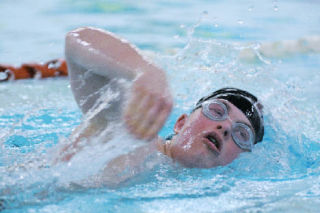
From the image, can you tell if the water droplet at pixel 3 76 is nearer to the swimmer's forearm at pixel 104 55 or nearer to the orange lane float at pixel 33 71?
the orange lane float at pixel 33 71

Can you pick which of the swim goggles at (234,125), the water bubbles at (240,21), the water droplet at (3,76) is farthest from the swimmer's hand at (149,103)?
the water bubbles at (240,21)

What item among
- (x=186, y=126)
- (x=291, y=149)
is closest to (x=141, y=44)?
(x=291, y=149)

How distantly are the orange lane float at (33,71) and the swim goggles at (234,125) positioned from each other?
244 cm

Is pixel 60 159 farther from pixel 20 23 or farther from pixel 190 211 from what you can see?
pixel 20 23

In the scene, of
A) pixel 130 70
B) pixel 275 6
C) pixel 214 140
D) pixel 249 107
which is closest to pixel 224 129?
pixel 214 140

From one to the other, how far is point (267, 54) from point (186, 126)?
3.14m

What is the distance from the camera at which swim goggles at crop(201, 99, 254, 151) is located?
220 centimetres

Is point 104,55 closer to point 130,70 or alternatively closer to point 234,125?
point 130,70

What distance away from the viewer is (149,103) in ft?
4.39

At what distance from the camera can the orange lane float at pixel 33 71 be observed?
4.23 meters

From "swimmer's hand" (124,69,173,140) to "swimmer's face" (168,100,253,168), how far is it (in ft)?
2.27

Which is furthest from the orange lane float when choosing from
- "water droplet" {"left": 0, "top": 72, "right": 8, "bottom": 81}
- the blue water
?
the blue water

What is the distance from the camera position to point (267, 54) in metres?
5.06

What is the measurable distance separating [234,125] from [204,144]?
0.23 meters
